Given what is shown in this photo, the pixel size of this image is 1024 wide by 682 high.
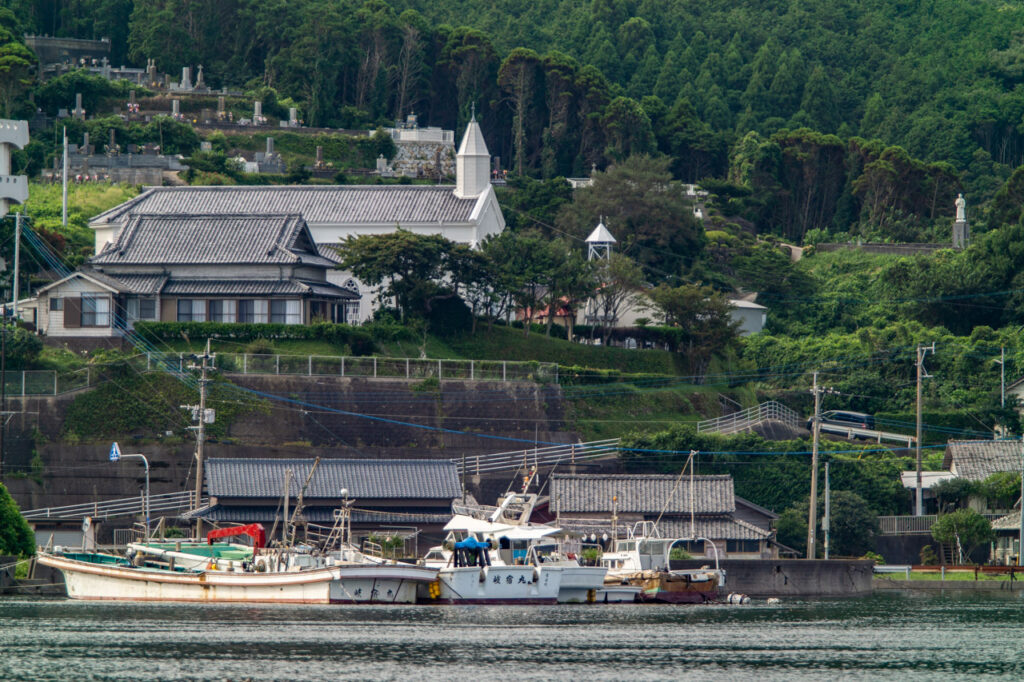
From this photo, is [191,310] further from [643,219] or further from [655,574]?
[643,219]

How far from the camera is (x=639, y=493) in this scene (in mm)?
61375

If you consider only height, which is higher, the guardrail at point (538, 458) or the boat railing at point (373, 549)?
the guardrail at point (538, 458)

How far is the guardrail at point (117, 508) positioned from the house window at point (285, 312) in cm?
1179

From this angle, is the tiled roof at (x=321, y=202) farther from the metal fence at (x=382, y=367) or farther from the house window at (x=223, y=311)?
the metal fence at (x=382, y=367)

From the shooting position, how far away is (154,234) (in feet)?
243

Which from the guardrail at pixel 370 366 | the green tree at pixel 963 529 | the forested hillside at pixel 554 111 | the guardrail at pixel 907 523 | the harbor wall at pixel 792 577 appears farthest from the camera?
the forested hillside at pixel 554 111

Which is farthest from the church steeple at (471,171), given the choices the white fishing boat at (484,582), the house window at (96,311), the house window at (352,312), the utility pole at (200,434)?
the white fishing boat at (484,582)

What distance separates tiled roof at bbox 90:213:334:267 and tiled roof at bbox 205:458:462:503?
13220mm

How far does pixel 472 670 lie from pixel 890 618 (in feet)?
56.7

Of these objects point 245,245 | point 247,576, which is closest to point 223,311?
point 245,245

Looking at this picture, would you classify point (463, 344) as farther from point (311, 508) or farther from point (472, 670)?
point (472, 670)

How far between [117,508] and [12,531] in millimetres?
8922

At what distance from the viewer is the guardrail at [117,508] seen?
59219 millimetres

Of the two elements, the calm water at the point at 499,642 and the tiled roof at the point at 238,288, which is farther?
the tiled roof at the point at 238,288
